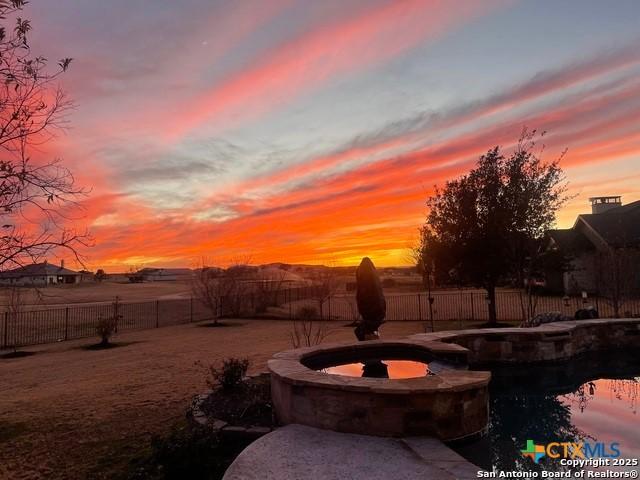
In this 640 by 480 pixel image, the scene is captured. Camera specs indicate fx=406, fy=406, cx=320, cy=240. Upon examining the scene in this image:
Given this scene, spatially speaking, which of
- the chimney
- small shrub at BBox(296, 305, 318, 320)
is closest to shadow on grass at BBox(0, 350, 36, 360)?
small shrub at BBox(296, 305, 318, 320)

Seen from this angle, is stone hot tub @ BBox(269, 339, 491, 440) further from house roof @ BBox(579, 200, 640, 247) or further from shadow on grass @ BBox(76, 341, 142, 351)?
house roof @ BBox(579, 200, 640, 247)

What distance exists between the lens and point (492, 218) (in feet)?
55.3

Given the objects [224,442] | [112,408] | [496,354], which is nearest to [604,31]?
[496,354]

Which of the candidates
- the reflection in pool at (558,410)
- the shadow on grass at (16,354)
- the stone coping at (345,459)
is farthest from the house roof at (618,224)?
the shadow on grass at (16,354)

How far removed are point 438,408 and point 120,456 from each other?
417 cm

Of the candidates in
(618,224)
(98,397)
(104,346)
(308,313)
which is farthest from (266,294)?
(618,224)

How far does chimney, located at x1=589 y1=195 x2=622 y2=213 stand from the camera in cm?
3725

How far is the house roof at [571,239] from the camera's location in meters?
28.9

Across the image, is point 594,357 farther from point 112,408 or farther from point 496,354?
point 112,408

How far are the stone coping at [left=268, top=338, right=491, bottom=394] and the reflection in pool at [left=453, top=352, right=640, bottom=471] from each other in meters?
0.78

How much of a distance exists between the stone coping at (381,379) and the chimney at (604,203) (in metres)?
37.8

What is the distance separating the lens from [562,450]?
201 inches

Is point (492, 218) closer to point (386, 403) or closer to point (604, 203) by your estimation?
point (386, 403)

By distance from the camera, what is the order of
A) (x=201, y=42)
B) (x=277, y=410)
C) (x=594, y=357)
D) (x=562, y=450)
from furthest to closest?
(x=594, y=357) < (x=201, y=42) < (x=277, y=410) < (x=562, y=450)
